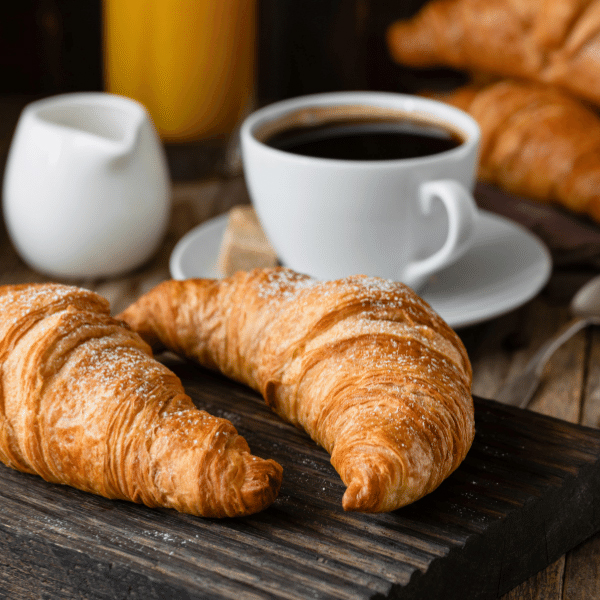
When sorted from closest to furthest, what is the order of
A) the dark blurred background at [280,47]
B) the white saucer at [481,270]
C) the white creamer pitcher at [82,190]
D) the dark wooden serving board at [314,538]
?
the dark wooden serving board at [314,538] < the white saucer at [481,270] < the white creamer pitcher at [82,190] < the dark blurred background at [280,47]

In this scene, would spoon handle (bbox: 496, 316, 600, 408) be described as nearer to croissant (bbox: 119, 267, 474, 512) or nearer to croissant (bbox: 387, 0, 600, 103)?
croissant (bbox: 119, 267, 474, 512)

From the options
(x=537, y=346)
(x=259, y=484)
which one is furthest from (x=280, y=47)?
(x=259, y=484)

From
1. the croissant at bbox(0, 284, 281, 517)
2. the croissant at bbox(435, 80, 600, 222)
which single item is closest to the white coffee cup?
the croissant at bbox(435, 80, 600, 222)

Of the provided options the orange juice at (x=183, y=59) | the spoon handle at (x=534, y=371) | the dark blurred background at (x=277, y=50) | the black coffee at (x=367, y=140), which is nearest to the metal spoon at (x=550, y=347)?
the spoon handle at (x=534, y=371)

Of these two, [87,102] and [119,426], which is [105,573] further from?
[87,102]

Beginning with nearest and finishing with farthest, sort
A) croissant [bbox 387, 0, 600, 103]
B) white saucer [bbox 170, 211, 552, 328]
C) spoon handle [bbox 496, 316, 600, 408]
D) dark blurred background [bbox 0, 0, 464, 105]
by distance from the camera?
spoon handle [bbox 496, 316, 600, 408], white saucer [bbox 170, 211, 552, 328], croissant [bbox 387, 0, 600, 103], dark blurred background [bbox 0, 0, 464, 105]

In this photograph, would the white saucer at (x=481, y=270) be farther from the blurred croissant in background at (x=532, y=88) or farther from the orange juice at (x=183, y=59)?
the orange juice at (x=183, y=59)

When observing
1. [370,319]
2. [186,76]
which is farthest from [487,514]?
[186,76]
